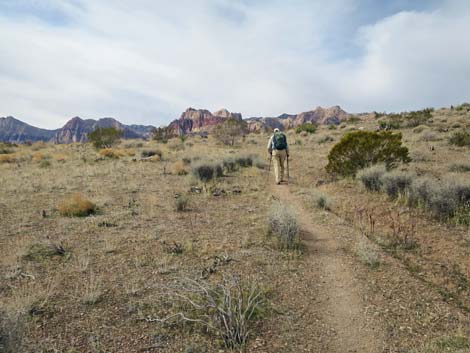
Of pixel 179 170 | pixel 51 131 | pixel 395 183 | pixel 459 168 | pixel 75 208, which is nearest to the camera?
pixel 75 208

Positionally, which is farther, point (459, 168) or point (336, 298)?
point (459, 168)

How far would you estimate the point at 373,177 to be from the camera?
9508 mm

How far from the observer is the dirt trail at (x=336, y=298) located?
379 cm

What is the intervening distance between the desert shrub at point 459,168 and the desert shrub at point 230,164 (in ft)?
29.1

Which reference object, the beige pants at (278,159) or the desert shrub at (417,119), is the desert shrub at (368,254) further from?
the desert shrub at (417,119)

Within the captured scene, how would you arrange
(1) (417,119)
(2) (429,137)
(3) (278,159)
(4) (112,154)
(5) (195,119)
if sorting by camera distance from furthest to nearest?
(5) (195,119) < (1) (417,119) < (4) (112,154) < (2) (429,137) < (3) (278,159)

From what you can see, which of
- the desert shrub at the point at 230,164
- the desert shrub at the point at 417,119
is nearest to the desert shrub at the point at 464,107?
the desert shrub at the point at 417,119

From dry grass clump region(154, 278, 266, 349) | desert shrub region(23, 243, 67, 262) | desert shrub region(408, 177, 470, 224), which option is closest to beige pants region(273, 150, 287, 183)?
desert shrub region(408, 177, 470, 224)

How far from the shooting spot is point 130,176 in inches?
558

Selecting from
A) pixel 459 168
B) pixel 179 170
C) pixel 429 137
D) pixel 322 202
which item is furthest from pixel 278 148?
pixel 429 137

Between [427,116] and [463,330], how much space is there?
2587 centimetres

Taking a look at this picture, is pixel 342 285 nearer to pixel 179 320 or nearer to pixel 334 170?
pixel 179 320

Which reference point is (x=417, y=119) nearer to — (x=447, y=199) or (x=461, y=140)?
(x=461, y=140)

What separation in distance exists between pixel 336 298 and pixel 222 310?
6.11 ft
